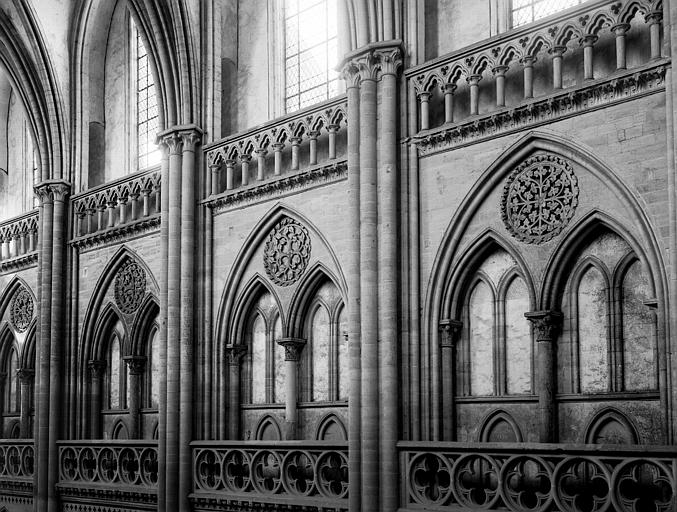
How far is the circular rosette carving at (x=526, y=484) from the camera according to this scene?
1231 cm

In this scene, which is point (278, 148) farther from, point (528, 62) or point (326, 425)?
point (528, 62)

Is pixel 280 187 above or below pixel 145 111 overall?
below

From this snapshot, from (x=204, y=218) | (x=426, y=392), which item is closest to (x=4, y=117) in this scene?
(x=204, y=218)

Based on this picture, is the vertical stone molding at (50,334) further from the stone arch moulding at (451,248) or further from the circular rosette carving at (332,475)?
the stone arch moulding at (451,248)

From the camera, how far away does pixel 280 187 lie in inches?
663

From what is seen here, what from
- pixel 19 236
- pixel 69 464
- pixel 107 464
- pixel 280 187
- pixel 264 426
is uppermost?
pixel 280 187

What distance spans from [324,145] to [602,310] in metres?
5.68

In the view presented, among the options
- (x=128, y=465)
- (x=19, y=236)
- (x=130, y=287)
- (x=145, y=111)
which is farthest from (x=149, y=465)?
(x=19, y=236)

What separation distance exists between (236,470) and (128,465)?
323cm

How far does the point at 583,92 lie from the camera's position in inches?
509

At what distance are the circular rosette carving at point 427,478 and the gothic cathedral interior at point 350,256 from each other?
40 millimetres

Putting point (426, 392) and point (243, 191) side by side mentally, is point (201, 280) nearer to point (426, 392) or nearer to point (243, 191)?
point (243, 191)

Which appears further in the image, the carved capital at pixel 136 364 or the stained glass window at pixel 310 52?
the carved capital at pixel 136 364

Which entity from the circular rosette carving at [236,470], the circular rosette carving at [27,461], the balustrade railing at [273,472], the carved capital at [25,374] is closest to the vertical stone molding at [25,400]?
the carved capital at [25,374]
